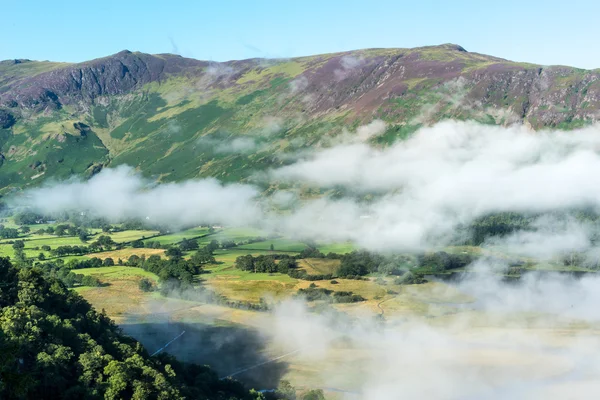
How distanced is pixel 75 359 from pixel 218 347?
2665 cm

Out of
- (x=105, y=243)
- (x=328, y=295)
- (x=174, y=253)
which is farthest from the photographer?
(x=105, y=243)

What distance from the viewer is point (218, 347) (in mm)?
67500

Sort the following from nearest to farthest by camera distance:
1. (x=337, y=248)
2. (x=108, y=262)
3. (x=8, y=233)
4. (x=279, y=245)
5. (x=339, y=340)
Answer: (x=339, y=340) → (x=108, y=262) → (x=337, y=248) → (x=279, y=245) → (x=8, y=233)

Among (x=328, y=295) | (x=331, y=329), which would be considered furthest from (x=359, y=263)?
(x=331, y=329)

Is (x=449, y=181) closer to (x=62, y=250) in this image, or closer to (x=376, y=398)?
(x=62, y=250)

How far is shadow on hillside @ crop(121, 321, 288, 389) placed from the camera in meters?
59.2

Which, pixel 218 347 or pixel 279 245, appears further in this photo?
pixel 279 245

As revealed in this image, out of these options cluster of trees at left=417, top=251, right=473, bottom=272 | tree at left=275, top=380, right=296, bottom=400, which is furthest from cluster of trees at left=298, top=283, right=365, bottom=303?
tree at left=275, top=380, right=296, bottom=400

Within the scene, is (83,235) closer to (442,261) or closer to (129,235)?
(129,235)

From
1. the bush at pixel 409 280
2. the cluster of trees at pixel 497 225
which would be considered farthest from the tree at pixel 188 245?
the cluster of trees at pixel 497 225

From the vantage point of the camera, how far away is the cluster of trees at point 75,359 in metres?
38.8

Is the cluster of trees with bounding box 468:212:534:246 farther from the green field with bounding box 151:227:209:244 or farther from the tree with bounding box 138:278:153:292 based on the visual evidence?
the tree with bounding box 138:278:153:292

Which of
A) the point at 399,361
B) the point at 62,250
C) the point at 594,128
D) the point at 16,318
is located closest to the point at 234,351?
the point at 399,361

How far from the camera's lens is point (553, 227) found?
496 ft
